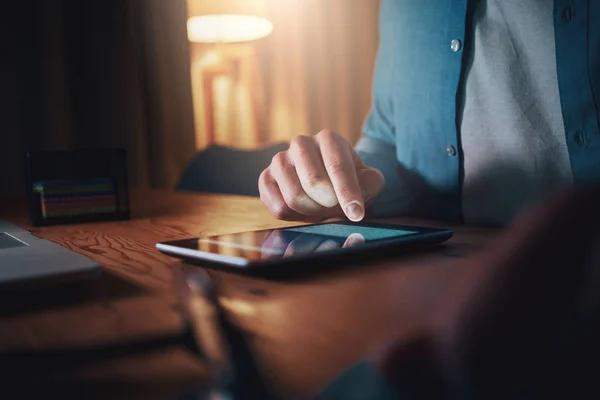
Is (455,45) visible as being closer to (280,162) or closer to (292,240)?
(280,162)

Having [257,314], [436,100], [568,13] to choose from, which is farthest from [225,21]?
[257,314]

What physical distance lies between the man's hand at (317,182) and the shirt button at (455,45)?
0.26 meters

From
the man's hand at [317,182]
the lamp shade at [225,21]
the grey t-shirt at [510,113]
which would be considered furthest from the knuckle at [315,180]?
the lamp shade at [225,21]

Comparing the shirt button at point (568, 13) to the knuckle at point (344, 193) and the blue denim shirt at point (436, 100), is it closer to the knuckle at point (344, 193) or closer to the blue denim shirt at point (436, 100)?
the blue denim shirt at point (436, 100)

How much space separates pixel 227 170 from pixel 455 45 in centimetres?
86

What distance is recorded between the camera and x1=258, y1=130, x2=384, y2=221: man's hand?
611 millimetres

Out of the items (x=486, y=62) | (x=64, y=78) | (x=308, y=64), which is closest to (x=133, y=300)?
(x=486, y=62)

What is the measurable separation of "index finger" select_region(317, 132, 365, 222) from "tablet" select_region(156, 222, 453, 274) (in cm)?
4

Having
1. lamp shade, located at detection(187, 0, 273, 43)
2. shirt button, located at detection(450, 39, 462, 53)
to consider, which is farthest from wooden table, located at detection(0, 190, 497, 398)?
lamp shade, located at detection(187, 0, 273, 43)

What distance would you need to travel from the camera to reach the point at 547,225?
7.5 inches

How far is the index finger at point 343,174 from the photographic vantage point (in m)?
0.60

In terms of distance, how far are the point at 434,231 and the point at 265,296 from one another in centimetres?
20

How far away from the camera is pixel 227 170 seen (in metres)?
1.60

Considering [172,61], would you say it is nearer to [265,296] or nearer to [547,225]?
[265,296]
